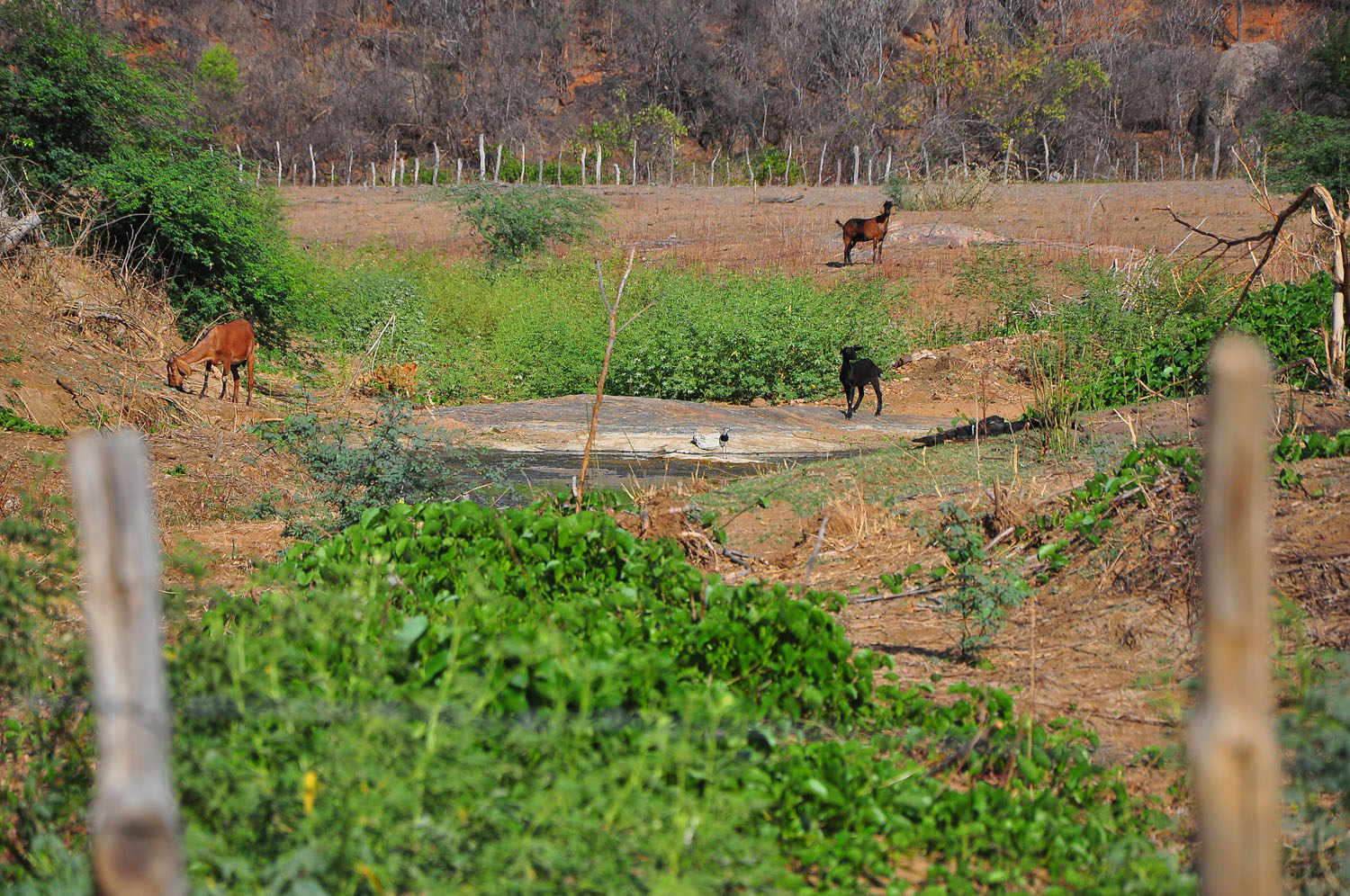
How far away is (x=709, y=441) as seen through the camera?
1080 cm

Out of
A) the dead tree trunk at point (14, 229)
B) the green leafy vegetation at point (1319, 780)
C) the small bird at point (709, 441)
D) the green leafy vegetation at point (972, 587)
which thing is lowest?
the small bird at point (709, 441)

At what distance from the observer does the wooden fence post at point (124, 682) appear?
161 centimetres

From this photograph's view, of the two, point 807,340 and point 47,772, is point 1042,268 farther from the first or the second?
point 47,772

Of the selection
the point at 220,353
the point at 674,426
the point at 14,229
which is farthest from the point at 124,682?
the point at 14,229

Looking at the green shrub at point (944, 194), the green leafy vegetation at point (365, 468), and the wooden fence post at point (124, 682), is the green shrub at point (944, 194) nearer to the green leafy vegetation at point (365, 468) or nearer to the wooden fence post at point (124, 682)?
the green leafy vegetation at point (365, 468)

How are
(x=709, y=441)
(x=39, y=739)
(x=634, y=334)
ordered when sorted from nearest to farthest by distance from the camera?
(x=39, y=739) → (x=709, y=441) → (x=634, y=334)

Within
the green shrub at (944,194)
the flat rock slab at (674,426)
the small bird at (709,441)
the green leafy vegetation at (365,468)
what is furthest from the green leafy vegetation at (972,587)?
the green shrub at (944,194)

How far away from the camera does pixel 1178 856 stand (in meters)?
2.87

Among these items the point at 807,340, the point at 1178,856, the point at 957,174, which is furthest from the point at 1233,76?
the point at 1178,856

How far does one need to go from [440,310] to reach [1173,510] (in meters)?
13.9

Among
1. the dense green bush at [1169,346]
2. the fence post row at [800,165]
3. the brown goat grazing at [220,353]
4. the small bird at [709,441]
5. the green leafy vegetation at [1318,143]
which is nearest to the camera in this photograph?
the dense green bush at [1169,346]

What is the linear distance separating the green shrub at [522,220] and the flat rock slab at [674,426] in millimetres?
9393

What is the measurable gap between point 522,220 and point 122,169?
29.3ft

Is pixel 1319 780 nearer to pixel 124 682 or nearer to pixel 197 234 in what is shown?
pixel 124 682
